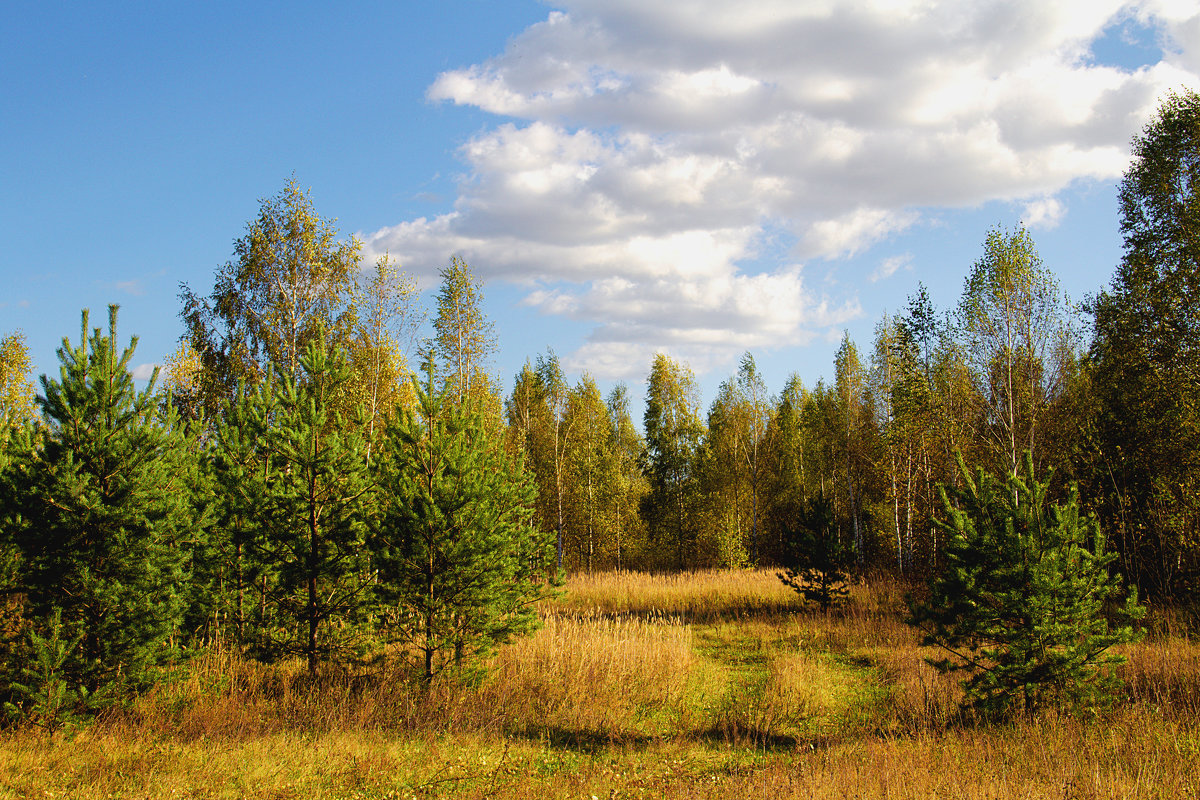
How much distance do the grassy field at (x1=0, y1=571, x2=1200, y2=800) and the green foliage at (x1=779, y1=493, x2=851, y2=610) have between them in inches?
163

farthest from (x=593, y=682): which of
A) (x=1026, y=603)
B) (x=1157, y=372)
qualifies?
(x=1157, y=372)

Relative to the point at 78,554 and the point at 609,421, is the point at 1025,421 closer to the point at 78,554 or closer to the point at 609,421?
the point at 78,554

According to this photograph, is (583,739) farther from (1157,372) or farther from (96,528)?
(1157,372)

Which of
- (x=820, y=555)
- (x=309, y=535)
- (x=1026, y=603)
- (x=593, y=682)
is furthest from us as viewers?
(x=820, y=555)

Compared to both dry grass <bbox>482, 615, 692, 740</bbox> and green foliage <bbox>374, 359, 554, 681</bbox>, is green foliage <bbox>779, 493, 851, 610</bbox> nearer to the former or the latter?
dry grass <bbox>482, 615, 692, 740</bbox>

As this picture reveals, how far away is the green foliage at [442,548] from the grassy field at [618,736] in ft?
2.43

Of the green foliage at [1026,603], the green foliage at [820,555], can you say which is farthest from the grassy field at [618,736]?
the green foliage at [820,555]

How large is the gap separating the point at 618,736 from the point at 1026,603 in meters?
4.87

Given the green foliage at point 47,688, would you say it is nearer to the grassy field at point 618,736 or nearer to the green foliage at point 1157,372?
the grassy field at point 618,736

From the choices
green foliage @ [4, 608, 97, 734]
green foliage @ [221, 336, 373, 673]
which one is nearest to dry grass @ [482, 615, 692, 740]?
green foliage @ [221, 336, 373, 673]

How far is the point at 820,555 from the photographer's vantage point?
54.5ft

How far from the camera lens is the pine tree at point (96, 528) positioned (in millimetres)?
7422

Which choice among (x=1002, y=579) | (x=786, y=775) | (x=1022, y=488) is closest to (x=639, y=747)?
(x=786, y=775)

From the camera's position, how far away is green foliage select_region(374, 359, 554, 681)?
8852 millimetres
